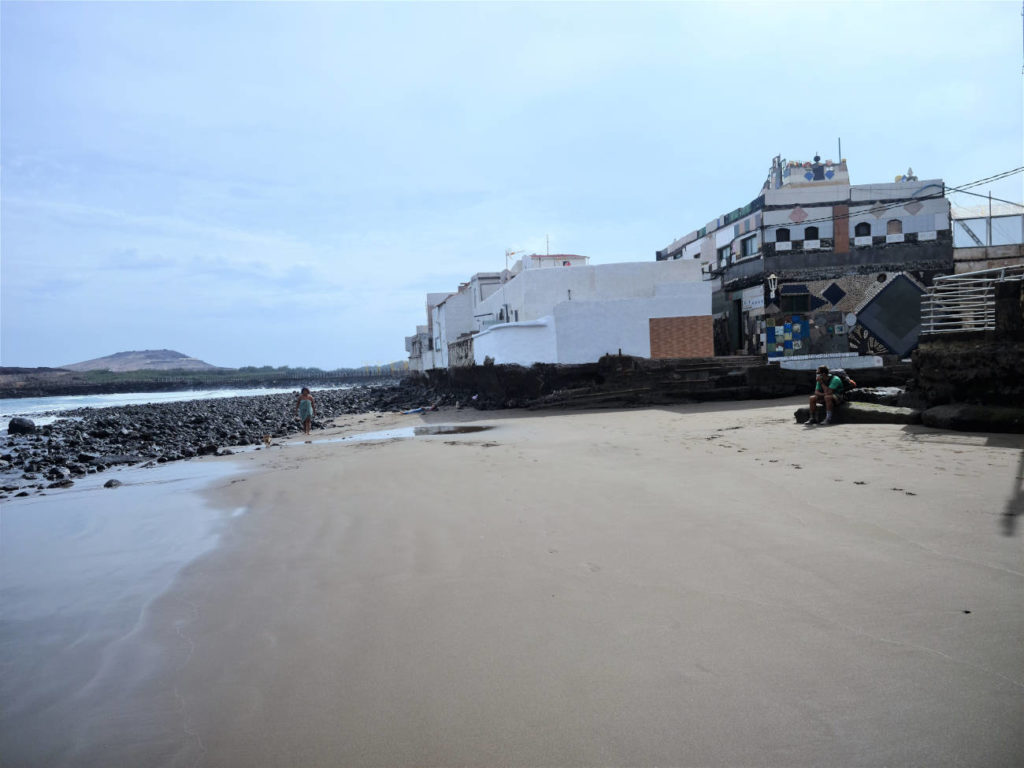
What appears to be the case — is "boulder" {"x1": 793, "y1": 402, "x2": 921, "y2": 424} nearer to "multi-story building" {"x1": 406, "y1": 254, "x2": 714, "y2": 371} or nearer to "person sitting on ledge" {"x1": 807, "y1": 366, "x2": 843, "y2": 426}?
"person sitting on ledge" {"x1": 807, "y1": 366, "x2": 843, "y2": 426}

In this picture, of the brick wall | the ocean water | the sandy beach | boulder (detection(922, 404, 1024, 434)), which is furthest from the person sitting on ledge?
the ocean water

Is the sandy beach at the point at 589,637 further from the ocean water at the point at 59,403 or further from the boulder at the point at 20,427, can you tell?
the ocean water at the point at 59,403

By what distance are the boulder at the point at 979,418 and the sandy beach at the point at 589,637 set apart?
2.86 metres

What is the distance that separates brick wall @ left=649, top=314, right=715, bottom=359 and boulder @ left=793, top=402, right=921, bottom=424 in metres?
11.1

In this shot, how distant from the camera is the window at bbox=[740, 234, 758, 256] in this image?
2828 centimetres

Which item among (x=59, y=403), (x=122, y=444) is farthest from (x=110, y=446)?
(x=59, y=403)

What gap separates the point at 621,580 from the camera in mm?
4262

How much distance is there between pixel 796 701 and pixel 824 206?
95.5ft

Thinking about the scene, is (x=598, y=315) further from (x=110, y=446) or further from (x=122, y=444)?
(x=110, y=446)

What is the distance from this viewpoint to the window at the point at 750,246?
92.8ft

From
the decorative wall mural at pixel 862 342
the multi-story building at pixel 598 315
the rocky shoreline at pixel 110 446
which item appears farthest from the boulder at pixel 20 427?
the decorative wall mural at pixel 862 342

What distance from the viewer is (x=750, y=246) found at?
28.8 metres

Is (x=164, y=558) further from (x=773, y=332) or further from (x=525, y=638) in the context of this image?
(x=773, y=332)

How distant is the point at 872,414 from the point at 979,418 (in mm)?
1799
